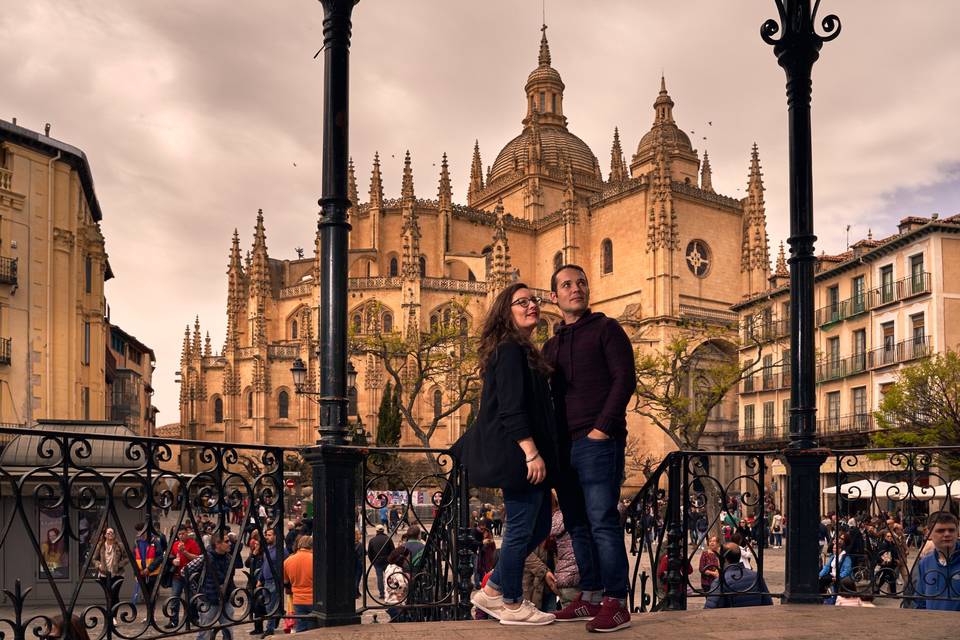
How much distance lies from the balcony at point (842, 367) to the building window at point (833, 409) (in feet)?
2.49

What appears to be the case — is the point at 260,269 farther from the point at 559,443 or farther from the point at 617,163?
the point at 559,443

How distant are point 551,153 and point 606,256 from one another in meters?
14.3

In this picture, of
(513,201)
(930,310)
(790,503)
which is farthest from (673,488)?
(513,201)

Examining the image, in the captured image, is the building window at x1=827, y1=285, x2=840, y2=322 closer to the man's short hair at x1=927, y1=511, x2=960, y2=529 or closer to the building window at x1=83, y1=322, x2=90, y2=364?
the building window at x1=83, y1=322, x2=90, y2=364

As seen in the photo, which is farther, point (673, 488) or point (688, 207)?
point (688, 207)

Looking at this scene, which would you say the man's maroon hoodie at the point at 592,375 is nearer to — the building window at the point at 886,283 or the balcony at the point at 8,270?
the balcony at the point at 8,270

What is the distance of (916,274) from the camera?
119 ft

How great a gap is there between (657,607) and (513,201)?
69099mm

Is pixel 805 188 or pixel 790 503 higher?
pixel 805 188

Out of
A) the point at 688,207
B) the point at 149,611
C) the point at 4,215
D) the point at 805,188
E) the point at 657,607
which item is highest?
the point at 688,207

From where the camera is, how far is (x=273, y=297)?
68.5 metres

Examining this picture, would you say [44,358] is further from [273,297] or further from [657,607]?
[273,297]

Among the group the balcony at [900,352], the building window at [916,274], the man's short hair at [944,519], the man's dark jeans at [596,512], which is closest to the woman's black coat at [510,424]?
the man's dark jeans at [596,512]

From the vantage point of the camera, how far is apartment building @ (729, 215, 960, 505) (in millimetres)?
35312
